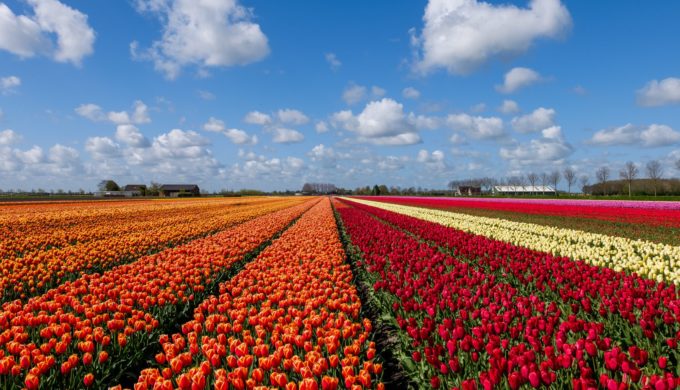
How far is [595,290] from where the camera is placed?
5.56m

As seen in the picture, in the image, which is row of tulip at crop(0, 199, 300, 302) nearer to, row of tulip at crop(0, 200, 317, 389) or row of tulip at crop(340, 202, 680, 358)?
row of tulip at crop(0, 200, 317, 389)

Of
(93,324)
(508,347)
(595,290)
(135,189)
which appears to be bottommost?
(508,347)

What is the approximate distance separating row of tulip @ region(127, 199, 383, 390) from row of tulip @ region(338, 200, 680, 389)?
0.59 meters

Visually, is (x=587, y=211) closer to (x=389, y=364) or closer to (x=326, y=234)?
(x=326, y=234)

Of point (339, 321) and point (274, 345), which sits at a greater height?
point (339, 321)

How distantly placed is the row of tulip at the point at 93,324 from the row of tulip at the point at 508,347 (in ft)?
10.0

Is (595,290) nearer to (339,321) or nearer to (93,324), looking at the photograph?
(339,321)

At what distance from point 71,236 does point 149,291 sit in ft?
31.7

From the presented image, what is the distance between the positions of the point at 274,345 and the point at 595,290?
443 cm

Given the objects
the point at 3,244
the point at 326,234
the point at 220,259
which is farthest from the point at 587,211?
the point at 3,244

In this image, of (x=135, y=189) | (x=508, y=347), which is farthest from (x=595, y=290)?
(x=135, y=189)

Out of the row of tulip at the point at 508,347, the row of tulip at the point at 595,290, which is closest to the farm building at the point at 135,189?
the row of tulip at the point at 595,290

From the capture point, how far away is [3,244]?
11.1 m

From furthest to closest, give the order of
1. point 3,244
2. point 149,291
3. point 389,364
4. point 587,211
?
1. point 587,211
2. point 3,244
3. point 149,291
4. point 389,364
